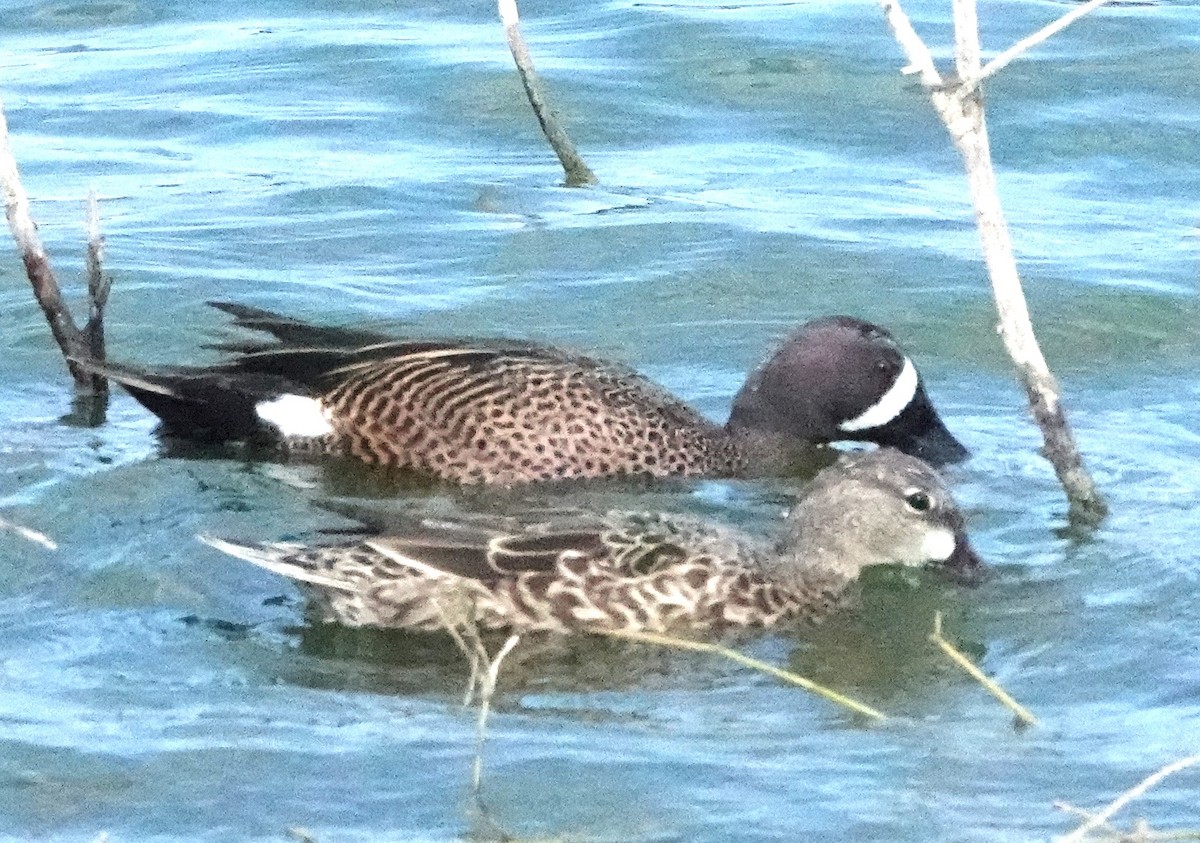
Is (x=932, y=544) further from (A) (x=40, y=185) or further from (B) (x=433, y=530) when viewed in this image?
(A) (x=40, y=185)

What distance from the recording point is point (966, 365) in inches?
384

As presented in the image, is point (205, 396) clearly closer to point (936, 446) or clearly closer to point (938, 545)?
point (936, 446)

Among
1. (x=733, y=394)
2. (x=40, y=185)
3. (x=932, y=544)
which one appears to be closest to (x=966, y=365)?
(x=733, y=394)

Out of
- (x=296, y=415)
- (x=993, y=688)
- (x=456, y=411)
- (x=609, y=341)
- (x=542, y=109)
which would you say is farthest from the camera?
(x=542, y=109)

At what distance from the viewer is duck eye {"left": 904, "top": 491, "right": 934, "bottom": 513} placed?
23.6 feet

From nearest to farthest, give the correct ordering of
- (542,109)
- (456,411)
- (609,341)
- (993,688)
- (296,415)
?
(993,688) → (456,411) → (296,415) → (609,341) → (542,109)

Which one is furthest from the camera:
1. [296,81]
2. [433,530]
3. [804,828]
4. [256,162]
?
[296,81]

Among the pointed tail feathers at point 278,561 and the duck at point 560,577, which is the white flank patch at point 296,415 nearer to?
the duck at point 560,577

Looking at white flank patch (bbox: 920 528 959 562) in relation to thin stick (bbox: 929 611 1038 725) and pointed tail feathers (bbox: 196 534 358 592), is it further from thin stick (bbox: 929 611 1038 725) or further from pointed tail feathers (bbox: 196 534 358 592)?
pointed tail feathers (bbox: 196 534 358 592)

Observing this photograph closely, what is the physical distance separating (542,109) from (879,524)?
182 inches

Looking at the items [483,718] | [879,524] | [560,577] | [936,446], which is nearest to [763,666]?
[483,718]

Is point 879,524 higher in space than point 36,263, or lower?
lower

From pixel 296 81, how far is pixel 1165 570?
23.8 feet

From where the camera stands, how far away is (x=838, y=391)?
29.8 feet
